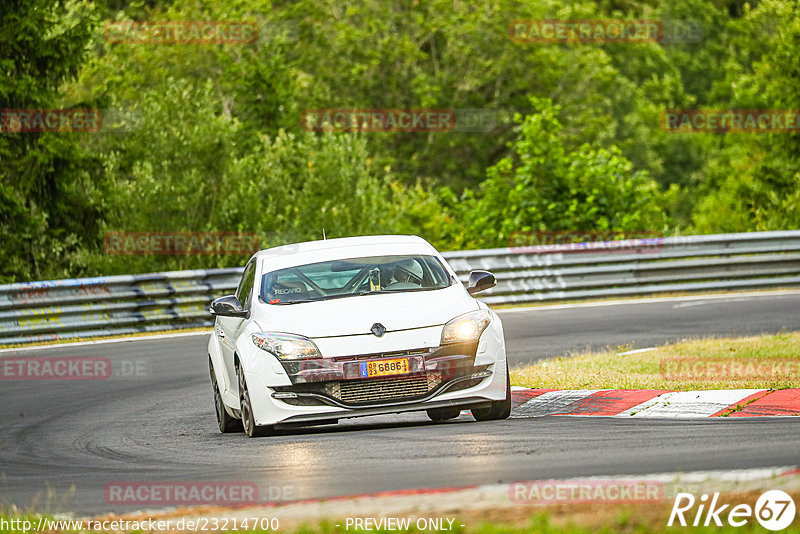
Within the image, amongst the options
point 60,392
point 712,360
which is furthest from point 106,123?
point 712,360

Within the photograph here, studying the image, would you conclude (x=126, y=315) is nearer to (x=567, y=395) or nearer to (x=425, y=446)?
(x=567, y=395)

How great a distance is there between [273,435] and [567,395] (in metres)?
2.69

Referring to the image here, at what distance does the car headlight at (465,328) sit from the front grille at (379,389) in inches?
15.2

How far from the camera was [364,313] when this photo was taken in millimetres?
9625

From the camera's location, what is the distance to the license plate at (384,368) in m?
9.38
